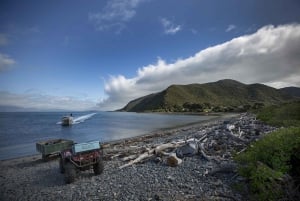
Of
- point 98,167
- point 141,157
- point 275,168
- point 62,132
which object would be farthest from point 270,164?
point 62,132

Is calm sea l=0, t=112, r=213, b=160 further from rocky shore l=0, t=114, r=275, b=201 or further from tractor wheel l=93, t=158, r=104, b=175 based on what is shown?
tractor wheel l=93, t=158, r=104, b=175

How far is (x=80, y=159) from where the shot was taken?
11.5m

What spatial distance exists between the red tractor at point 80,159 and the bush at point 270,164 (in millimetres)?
7575

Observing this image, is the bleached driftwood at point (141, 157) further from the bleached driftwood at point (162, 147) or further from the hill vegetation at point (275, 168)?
the hill vegetation at point (275, 168)

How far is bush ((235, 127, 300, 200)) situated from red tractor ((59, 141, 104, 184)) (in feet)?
24.9

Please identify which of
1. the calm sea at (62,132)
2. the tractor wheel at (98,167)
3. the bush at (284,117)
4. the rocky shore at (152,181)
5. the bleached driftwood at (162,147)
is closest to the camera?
the rocky shore at (152,181)

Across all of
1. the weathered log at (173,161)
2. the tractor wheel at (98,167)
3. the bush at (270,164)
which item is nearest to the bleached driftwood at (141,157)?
the tractor wheel at (98,167)

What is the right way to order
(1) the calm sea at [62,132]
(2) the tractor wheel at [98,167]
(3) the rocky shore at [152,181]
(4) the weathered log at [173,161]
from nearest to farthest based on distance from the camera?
1. (3) the rocky shore at [152,181]
2. (4) the weathered log at [173,161]
3. (2) the tractor wheel at [98,167]
4. (1) the calm sea at [62,132]

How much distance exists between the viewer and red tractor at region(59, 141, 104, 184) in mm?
11078

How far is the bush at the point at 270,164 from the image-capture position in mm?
7277

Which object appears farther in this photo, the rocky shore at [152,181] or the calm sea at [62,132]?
the calm sea at [62,132]

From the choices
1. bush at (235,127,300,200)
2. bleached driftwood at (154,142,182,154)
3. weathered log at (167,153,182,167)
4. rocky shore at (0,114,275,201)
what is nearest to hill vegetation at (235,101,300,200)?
bush at (235,127,300,200)

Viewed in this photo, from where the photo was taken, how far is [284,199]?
7062 mm

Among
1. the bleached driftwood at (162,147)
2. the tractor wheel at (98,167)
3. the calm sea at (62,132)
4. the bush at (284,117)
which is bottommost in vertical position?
the calm sea at (62,132)
